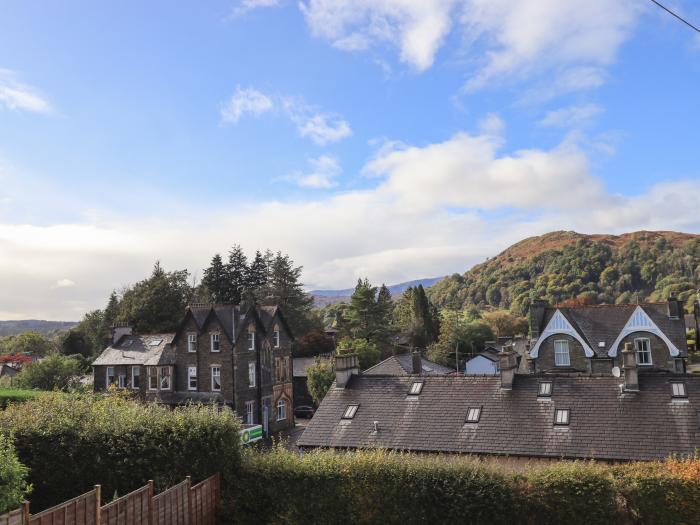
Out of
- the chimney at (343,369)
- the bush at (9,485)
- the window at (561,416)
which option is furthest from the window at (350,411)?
the bush at (9,485)

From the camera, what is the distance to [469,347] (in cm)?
7762

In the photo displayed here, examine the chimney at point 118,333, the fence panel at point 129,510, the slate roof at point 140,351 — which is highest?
the chimney at point 118,333

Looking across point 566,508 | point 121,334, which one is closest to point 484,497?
point 566,508

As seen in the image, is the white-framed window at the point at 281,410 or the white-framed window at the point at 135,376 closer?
the white-framed window at the point at 135,376

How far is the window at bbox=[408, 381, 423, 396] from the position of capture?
949 inches

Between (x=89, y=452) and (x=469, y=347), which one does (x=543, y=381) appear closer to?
(x=89, y=452)

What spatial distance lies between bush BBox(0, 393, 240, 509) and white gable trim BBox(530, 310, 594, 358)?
3120 centimetres

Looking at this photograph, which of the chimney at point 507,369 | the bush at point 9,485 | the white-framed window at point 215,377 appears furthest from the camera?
the white-framed window at point 215,377

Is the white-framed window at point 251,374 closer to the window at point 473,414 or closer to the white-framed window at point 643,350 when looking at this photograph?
the window at point 473,414

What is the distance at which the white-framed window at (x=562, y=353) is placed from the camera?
4131 centimetres

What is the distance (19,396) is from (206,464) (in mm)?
21000

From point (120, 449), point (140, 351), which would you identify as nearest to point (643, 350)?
Result: point (120, 449)

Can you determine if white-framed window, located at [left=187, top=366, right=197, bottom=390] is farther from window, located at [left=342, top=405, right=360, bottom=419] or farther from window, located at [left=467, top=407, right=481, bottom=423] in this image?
window, located at [left=467, top=407, right=481, bottom=423]

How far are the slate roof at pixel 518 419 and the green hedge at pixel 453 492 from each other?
5435 mm
